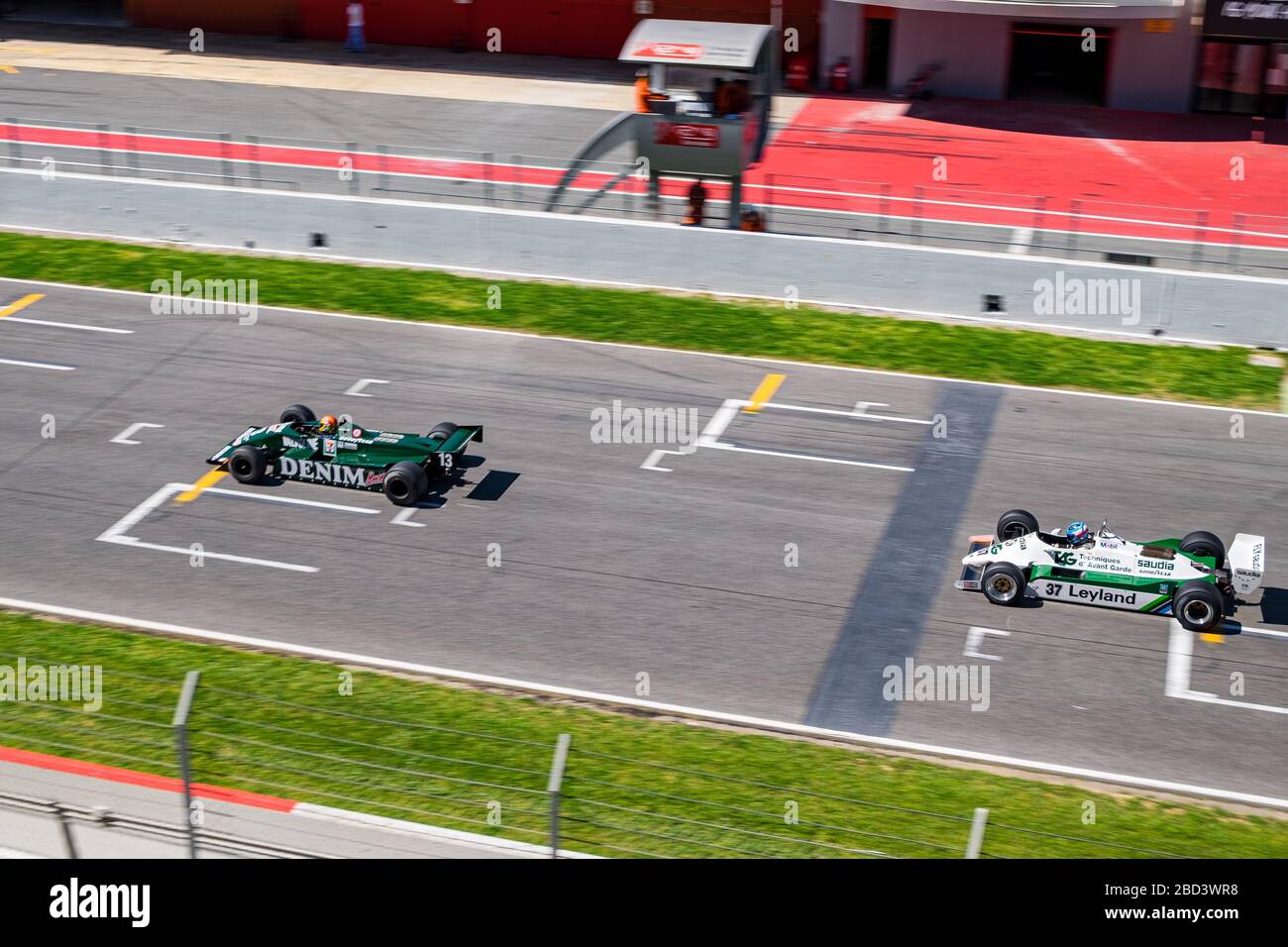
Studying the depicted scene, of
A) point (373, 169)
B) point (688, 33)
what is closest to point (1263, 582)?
point (688, 33)

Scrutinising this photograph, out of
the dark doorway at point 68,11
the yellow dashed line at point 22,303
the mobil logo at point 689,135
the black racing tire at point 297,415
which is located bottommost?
the black racing tire at point 297,415

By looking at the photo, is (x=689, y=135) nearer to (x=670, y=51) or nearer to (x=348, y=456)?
(x=670, y=51)

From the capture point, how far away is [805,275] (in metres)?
26.0

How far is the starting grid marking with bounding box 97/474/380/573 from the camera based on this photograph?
57.2 ft

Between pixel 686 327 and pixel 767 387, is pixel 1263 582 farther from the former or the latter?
pixel 686 327

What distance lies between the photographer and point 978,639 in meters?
16.0

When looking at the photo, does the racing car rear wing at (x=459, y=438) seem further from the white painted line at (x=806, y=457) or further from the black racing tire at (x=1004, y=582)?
the black racing tire at (x=1004, y=582)

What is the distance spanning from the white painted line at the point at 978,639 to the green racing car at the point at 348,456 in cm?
711

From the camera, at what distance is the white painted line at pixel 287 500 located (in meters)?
18.8

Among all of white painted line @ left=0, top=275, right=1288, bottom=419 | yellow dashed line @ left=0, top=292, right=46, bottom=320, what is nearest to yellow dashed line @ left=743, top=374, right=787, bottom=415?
white painted line @ left=0, top=275, right=1288, bottom=419

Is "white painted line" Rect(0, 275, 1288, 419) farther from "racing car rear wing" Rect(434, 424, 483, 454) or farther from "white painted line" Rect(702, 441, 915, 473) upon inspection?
"racing car rear wing" Rect(434, 424, 483, 454)

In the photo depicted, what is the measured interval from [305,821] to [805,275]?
684 inches

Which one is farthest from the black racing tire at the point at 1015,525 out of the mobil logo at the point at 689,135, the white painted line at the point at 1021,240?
the mobil logo at the point at 689,135

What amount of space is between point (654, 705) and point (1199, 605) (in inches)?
251
